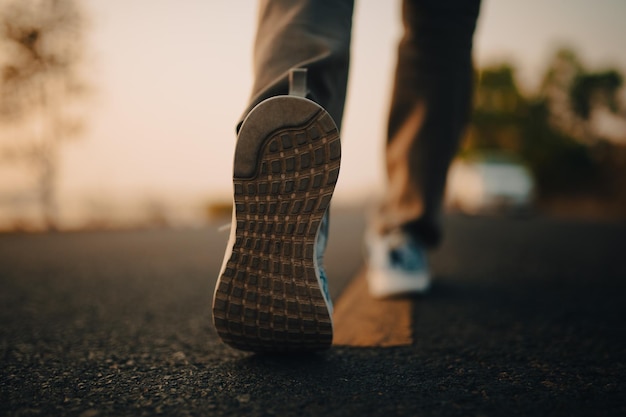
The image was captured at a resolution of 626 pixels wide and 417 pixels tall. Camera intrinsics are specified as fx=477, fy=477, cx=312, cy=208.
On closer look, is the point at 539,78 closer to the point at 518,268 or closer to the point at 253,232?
the point at 518,268

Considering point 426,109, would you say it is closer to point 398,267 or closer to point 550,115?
point 398,267

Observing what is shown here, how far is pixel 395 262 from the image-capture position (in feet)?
5.33

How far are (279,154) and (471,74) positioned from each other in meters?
1.03

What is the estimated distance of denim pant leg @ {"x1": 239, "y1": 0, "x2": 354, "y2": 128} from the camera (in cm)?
97

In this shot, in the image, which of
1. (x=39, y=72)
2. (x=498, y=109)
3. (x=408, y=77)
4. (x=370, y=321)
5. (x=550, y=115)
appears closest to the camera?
(x=370, y=321)

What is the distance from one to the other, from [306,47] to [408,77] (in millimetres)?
703

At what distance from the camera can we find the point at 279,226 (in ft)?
2.81

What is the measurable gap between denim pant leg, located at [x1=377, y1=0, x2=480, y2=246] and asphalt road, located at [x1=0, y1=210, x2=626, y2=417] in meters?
0.33

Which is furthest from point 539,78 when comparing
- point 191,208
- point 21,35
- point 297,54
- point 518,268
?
point 297,54

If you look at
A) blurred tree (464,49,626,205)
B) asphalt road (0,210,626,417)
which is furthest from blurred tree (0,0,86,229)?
blurred tree (464,49,626,205)

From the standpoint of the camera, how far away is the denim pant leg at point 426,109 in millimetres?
1449

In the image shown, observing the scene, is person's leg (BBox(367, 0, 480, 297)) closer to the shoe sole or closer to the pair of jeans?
the pair of jeans

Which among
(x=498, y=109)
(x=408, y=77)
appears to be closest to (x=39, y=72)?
(x=408, y=77)

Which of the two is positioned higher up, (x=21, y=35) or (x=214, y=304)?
(x=21, y=35)
